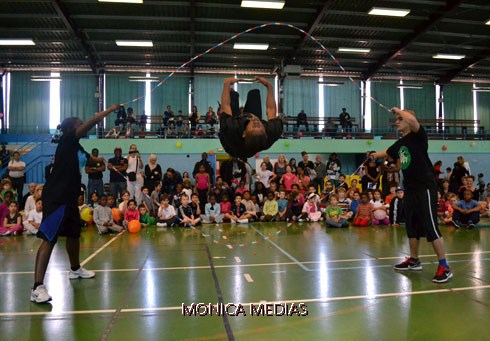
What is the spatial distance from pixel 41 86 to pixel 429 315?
23165mm

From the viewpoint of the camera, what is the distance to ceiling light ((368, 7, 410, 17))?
51.1 feet

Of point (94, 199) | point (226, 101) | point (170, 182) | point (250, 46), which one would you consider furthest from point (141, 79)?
point (226, 101)

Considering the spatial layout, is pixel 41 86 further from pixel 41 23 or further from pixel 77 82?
pixel 41 23

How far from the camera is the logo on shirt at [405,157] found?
506 centimetres

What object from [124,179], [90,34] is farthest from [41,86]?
[124,179]

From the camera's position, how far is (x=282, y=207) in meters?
11.5

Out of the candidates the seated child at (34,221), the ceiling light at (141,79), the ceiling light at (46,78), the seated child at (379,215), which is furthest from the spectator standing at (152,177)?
the ceiling light at (46,78)

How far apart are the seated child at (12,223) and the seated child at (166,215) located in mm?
3300

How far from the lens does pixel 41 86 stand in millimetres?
21797

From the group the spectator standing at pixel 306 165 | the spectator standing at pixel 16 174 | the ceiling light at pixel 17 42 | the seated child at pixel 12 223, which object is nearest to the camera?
the seated child at pixel 12 223

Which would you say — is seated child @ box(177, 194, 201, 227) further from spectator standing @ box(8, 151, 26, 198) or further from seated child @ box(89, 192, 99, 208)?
spectator standing @ box(8, 151, 26, 198)

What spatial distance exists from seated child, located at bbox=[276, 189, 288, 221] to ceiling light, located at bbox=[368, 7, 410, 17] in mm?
9054

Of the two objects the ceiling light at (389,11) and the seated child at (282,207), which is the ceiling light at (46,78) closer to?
the seated child at (282,207)

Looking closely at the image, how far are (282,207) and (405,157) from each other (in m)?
6.56
